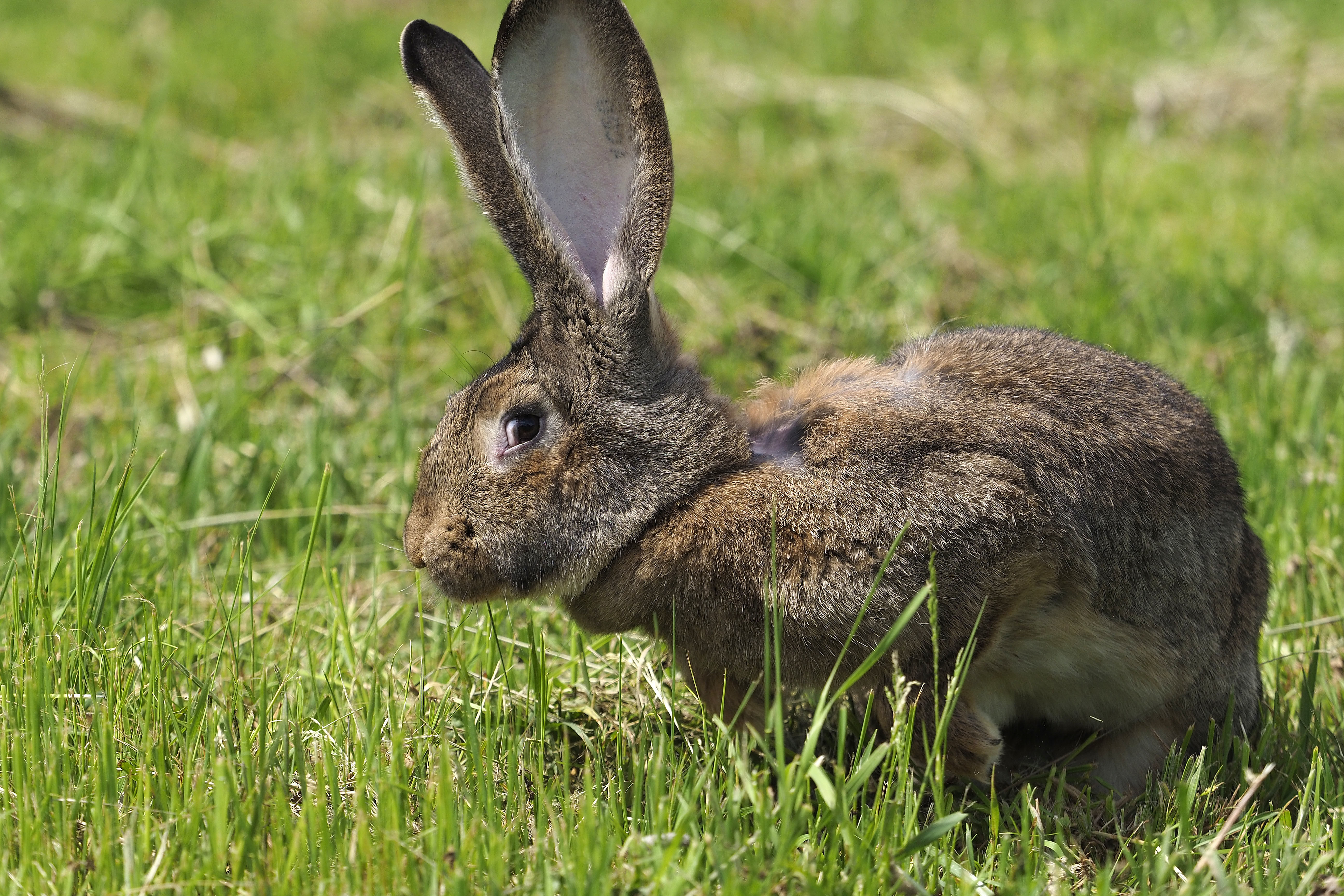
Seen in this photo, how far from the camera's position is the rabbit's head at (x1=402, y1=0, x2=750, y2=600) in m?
3.01

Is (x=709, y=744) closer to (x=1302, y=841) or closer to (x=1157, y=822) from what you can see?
(x=1157, y=822)

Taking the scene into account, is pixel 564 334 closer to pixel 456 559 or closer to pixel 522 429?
pixel 522 429

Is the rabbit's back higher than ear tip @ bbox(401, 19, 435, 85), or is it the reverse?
ear tip @ bbox(401, 19, 435, 85)

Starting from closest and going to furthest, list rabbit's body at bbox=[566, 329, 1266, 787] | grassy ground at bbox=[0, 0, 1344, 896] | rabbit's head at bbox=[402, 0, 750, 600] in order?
grassy ground at bbox=[0, 0, 1344, 896]
rabbit's body at bbox=[566, 329, 1266, 787]
rabbit's head at bbox=[402, 0, 750, 600]

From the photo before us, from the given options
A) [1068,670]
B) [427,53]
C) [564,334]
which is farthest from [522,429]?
[1068,670]

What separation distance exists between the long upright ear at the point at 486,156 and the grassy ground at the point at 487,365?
0.78 m

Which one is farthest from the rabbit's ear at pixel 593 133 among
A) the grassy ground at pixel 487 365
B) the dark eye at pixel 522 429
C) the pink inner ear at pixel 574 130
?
the grassy ground at pixel 487 365

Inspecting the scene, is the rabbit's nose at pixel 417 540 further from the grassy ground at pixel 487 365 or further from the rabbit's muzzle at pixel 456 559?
the grassy ground at pixel 487 365

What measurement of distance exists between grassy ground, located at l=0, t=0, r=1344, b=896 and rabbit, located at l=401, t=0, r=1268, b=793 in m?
0.23

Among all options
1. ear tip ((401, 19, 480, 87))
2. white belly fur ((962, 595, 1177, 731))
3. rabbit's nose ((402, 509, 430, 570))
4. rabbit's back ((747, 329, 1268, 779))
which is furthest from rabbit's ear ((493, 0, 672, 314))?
white belly fur ((962, 595, 1177, 731))

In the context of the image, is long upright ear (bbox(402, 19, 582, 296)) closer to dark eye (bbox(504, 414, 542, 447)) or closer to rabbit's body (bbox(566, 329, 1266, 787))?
dark eye (bbox(504, 414, 542, 447))

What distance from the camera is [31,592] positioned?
2.89 meters

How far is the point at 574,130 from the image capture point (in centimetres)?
313

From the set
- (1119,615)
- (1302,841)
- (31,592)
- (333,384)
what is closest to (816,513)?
(1119,615)
